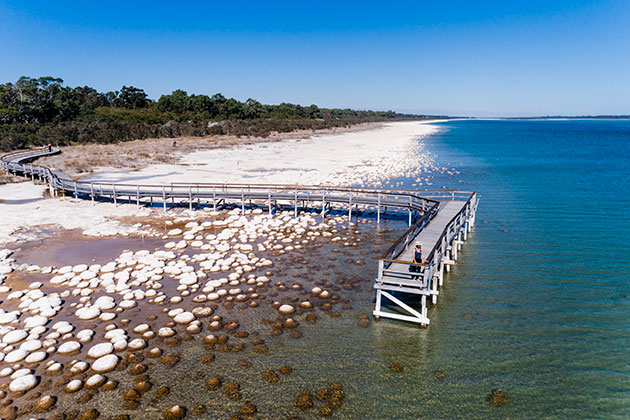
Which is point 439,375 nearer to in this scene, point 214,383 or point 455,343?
point 455,343

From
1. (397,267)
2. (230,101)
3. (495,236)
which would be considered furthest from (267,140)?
(397,267)

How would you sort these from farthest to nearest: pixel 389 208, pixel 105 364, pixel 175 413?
pixel 389 208, pixel 105 364, pixel 175 413

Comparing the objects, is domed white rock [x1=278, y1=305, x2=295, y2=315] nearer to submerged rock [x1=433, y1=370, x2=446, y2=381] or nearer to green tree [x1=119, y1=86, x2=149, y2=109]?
submerged rock [x1=433, y1=370, x2=446, y2=381]

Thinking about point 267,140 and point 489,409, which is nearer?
point 489,409

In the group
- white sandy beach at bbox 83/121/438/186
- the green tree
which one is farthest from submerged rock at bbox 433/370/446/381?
the green tree

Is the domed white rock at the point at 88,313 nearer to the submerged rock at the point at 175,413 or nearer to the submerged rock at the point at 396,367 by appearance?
the submerged rock at the point at 175,413

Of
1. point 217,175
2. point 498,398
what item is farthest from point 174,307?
point 217,175

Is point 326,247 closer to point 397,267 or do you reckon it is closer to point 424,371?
point 397,267
